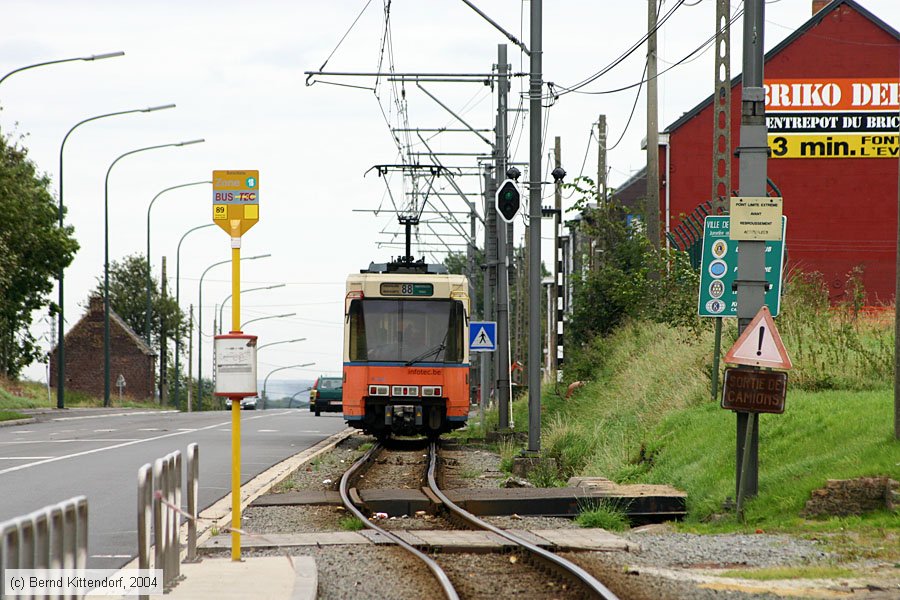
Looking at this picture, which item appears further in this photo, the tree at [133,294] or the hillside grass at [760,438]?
the tree at [133,294]

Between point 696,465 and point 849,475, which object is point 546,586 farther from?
point 696,465

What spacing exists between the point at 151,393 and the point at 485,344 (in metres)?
73.5

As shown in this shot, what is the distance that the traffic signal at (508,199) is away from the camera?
66.2 ft

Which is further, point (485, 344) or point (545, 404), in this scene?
point (545, 404)

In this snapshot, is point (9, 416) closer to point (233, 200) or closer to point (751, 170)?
point (751, 170)

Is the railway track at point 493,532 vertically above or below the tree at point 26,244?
below

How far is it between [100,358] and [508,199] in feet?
256

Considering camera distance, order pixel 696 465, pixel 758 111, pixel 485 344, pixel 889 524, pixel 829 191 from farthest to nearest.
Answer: pixel 829 191
pixel 485 344
pixel 696 465
pixel 758 111
pixel 889 524

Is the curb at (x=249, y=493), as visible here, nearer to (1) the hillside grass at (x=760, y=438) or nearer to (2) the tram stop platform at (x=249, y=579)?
(2) the tram stop platform at (x=249, y=579)

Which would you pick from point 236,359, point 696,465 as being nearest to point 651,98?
point 696,465

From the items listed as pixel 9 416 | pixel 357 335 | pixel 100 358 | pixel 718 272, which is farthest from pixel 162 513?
pixel 100 358

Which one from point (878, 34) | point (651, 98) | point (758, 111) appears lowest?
point (758, 111)

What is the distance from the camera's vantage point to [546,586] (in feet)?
29.6

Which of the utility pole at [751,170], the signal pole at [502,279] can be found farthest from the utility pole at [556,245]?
the utility pole at [751,170]
